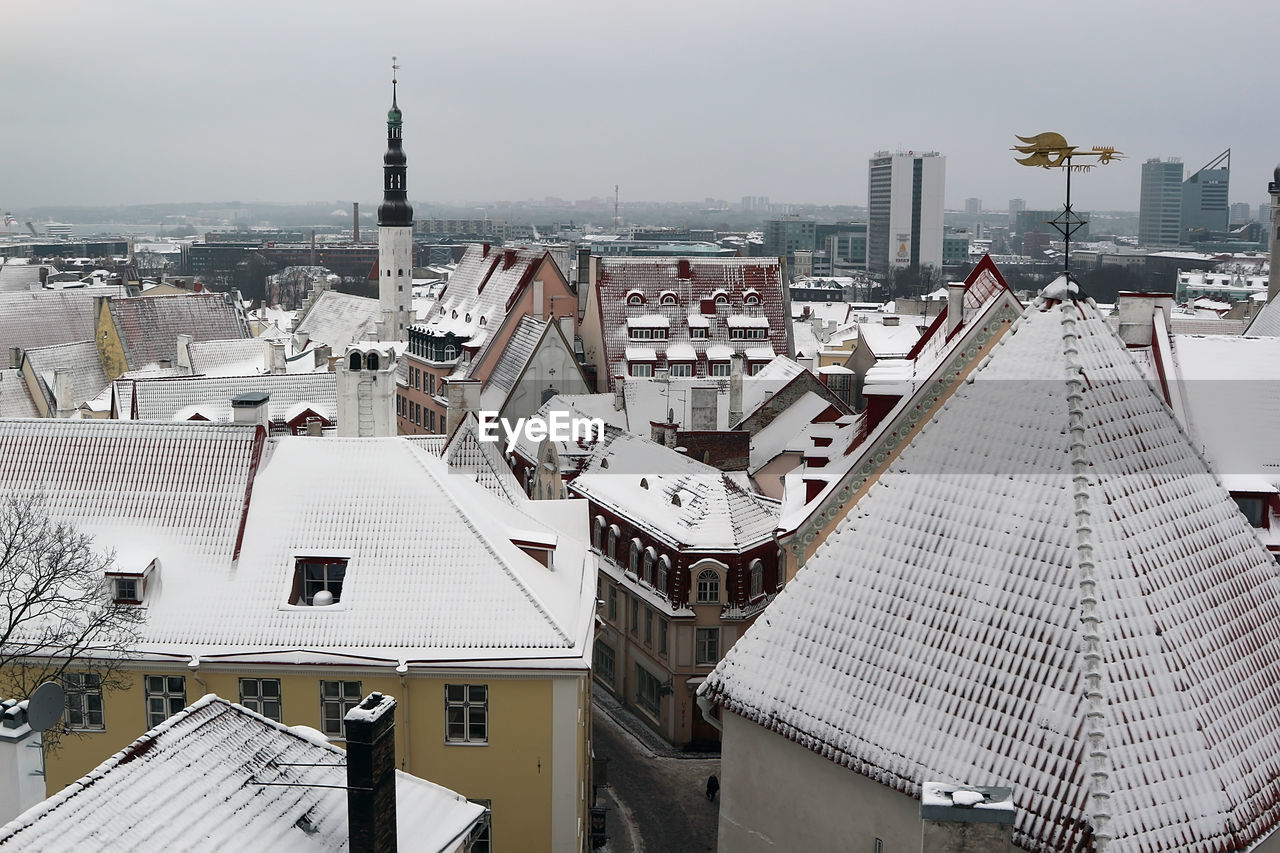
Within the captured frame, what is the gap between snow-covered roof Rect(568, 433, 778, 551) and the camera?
41875 millimetres

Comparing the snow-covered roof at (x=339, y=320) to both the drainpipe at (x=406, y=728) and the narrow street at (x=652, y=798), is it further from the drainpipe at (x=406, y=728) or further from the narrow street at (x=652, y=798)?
the drainpipe at (x=406, y=728)

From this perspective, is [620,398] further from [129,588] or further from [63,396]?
[129,588]

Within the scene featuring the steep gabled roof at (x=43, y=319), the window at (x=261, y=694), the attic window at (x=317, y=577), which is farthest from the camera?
the steep gabled roof at (x=43, y=319)

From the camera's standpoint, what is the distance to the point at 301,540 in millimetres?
28422

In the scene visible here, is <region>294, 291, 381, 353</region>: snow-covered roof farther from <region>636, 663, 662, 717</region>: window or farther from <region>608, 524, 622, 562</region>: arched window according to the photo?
<region>636, 663, 662, 717</region>: window

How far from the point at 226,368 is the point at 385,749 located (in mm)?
50582

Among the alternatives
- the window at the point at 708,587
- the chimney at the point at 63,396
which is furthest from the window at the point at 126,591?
the chimney at the point at 63,396

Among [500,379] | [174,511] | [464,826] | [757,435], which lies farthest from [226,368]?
[464,826]

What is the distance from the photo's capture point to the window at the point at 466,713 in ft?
88.3

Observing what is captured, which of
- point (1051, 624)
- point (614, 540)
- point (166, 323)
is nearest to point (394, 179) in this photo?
point (166, 323)

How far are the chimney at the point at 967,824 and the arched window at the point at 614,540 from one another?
30.2m

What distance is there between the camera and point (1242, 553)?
Answer: 1800 cm

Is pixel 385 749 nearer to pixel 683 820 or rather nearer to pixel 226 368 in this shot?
pixel 683 820

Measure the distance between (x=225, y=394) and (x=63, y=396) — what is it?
8541mm
